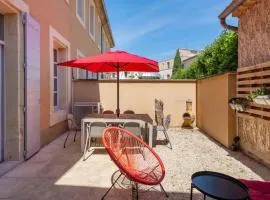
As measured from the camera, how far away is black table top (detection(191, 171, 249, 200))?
9.56 ft

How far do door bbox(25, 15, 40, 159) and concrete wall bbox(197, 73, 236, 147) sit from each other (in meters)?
4.49

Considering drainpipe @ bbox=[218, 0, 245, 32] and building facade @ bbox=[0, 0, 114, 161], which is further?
drainpipe @ bbox=[218, 0, 245, 32]

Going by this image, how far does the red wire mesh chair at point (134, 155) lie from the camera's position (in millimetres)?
3902

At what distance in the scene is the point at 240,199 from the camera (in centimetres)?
→ 284

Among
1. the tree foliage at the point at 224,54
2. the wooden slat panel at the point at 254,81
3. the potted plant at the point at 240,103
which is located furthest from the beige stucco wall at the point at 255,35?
the tree foliage at the point at 224,54

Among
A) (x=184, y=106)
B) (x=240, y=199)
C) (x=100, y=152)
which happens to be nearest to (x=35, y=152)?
(x=100, y=152)

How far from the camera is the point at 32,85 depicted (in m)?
6.30

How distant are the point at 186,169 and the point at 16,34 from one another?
158 inches

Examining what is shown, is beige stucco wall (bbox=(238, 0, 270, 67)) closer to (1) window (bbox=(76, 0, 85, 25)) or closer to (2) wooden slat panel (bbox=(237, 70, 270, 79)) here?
(2) wooden slat panel (bbox=(237, 70, 270, 79))

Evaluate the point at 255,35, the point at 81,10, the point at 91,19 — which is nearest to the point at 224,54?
the point at 255,35

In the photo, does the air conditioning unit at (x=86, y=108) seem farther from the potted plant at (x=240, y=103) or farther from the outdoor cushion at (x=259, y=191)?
the outdoor cushion at (x=259, y=191)

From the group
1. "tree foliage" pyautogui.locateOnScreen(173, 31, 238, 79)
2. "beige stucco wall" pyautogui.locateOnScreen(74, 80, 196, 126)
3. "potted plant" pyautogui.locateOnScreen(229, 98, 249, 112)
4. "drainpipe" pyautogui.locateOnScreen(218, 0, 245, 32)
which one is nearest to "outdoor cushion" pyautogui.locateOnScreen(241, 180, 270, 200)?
"potted plant" pyautogui.locateOnScreen(229, 98, 249, 112)

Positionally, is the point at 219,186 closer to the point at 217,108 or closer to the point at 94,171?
the point at 94,171

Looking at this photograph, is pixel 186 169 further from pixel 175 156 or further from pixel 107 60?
pixel 107 60
